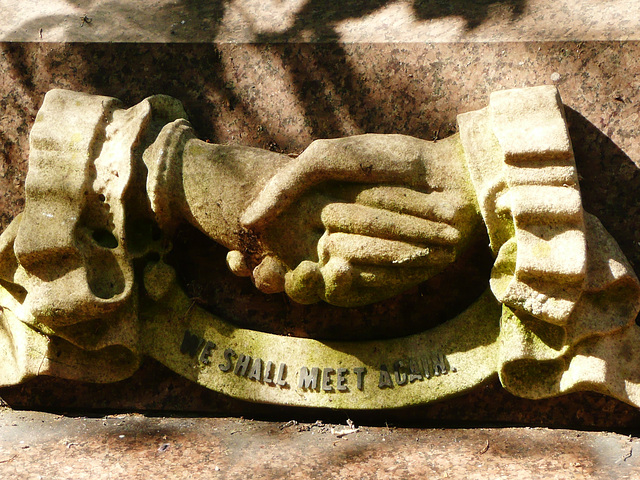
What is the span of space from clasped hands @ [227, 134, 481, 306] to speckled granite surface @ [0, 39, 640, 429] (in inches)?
13.0

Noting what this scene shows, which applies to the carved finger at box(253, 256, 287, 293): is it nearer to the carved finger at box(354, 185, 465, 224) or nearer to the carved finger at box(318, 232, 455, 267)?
the carved finger at box(318, 232, 455, 267)

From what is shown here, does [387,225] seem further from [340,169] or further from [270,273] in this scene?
[270,273]

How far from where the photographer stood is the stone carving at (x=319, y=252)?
82.3 inches

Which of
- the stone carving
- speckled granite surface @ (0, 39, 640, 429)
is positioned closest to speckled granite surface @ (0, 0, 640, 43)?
speckled granite surface @ (0, 39, 640, 429)

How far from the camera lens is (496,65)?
95.3 inches

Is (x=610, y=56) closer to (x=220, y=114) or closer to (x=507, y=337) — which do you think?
(x=507, y=337)

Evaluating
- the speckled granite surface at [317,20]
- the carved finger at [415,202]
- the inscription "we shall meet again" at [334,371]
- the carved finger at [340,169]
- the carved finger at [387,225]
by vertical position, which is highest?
the speckled granite surface at [317,20]

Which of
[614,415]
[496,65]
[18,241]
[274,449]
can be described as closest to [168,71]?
[18,241]

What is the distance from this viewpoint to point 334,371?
2.42 metres

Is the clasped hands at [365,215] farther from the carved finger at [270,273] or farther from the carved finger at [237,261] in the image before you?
the carved finger at [237,261]

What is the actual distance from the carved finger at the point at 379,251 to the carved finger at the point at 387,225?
0.02 metres

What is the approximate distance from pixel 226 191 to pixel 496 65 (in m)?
1.04

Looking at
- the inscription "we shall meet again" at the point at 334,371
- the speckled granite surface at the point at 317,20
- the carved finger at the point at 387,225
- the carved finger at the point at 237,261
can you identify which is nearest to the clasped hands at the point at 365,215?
the carved finger at the point at 387,225

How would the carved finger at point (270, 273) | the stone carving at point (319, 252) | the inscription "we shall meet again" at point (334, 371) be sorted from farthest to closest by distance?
the inscription "we shall meet again" at point (334, 371) < the carved finger at point (270, 273) < the stone carving at point (319, 252)
